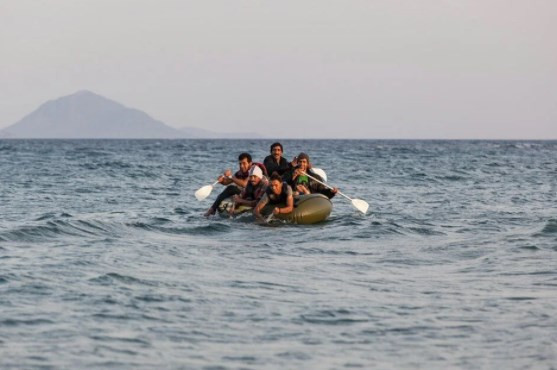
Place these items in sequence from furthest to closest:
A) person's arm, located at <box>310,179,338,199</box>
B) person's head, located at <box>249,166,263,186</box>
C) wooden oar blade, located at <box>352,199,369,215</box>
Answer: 1. wooden oar blade, located at <box>352,199,369,215</box>
2. person's arm, located at <box>310,179,338,199</box>
3. person's head, located at <box>249,166,263,186</box>

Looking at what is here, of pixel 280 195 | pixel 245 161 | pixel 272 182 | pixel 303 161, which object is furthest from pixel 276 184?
pixel 303 161

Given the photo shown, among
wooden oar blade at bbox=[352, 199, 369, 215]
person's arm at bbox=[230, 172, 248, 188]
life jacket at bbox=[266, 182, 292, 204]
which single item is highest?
person's arm at bbox=[230, 172, 248, 188]

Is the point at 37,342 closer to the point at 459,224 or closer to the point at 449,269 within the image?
the point at 449,269

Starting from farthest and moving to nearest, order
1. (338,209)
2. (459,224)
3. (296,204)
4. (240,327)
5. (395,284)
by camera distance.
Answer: (338,209) < (459,224) < (296,204) < (395,284) < (240,327)

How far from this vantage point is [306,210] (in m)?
20.1

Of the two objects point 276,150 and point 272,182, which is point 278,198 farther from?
point 276,150

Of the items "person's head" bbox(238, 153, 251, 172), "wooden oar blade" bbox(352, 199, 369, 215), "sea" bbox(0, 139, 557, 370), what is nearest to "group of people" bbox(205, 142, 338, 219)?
"person's head" bbox(238, 153, 251, 172)

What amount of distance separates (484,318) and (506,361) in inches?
67.6

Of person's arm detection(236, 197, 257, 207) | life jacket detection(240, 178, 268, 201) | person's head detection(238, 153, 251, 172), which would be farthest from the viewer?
person's head detection(238, 153, 251, 172)

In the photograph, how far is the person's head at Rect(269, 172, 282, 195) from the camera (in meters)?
19.5

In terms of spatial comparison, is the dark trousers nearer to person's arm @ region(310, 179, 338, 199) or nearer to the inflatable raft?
the inflatable raft

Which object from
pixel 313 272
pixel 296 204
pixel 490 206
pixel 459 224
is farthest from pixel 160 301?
pixel 490 206

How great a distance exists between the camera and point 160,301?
11258 millimetres

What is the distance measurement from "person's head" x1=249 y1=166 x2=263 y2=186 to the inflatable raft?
62cm
